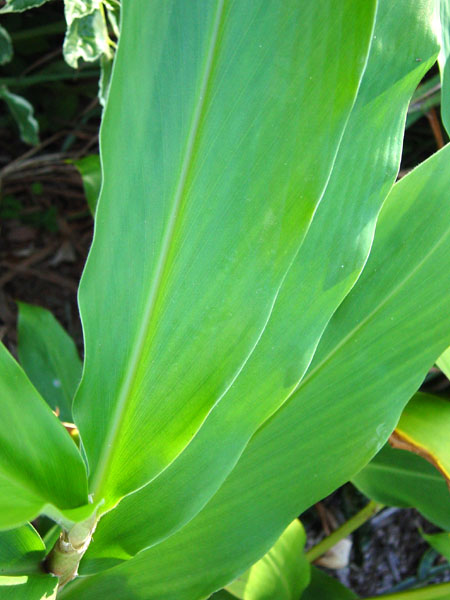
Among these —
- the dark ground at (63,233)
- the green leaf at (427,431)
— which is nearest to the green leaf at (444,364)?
the green leaf at (427,431)

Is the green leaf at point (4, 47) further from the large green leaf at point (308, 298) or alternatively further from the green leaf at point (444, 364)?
the green leaf at point (444, 364)

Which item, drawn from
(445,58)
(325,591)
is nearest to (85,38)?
(445,58)

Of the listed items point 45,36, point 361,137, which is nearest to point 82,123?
point 45,36

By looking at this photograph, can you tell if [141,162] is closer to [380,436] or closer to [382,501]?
[380,436]

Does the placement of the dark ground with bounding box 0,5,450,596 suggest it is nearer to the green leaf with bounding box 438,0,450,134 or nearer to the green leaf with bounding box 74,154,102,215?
the green leaf with bounding box 74,154,102,215

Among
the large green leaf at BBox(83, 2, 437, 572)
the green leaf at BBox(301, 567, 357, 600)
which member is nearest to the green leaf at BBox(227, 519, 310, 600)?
the green leaf at BBox(301, 567, 357, 600)
